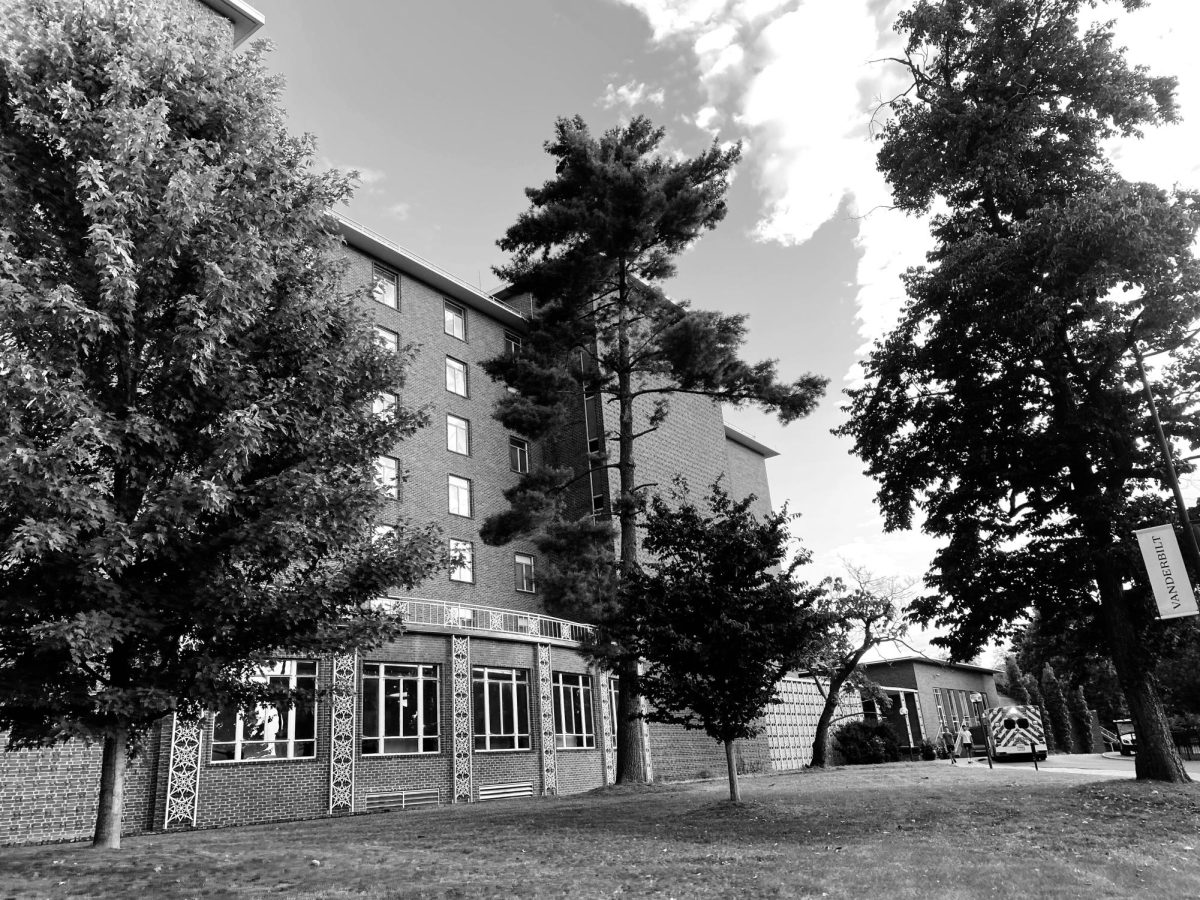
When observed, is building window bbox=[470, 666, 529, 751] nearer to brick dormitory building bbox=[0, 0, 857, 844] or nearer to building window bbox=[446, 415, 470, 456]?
brick dormitory building bbox=[0, 0, 857, 844]

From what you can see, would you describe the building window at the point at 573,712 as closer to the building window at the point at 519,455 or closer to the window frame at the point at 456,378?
the building window at the point at 519,455

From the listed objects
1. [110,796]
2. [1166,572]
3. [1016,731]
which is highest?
[1166,572]

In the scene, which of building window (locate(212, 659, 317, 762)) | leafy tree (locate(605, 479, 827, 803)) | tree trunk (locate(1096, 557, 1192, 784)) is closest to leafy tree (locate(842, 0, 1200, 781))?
tree trunk (locate(1096, 557, 1192, 784))

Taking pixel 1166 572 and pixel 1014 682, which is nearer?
pixel 1166 572

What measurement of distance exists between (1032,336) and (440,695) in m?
16.3

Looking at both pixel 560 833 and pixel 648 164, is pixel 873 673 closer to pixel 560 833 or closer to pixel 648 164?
pixel 648 164

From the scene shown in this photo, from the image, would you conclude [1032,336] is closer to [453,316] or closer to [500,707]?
[500,707]

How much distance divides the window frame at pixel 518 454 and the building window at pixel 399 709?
11.3m

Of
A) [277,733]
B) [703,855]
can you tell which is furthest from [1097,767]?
[277,733]

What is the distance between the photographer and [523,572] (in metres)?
30.5

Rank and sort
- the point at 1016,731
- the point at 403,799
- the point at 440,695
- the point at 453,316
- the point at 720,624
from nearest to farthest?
the point at 720,624 → the point at 403,799 → the point at 440,695 → the point at 1016,731 → the point at 453,316

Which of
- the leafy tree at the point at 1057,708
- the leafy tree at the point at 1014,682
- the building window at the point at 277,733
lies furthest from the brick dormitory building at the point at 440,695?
the leafy tree at the point at 1014,682

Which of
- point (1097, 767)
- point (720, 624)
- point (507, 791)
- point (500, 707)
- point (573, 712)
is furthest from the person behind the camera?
point (1097, 767)

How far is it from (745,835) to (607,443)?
22.7 m
